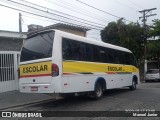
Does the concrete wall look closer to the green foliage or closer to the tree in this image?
the tree

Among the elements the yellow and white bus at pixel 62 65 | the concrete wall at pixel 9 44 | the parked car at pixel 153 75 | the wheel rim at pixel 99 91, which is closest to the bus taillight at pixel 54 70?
the yellow and white bus at pixel 62 65

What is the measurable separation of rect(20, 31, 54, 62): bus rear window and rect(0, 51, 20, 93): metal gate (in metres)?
4.64

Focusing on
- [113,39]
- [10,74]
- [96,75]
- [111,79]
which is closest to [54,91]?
[96,75]

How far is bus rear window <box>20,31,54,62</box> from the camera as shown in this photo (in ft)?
38.6

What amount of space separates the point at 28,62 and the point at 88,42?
3220 millimetres

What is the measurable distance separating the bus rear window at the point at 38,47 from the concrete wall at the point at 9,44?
5.12 m

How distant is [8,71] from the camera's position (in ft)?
57.2

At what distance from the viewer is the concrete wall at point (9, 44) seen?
17641 millimetres

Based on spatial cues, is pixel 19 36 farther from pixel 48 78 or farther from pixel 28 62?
pixel 48 78

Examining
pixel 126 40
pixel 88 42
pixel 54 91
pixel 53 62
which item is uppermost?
pixel 126 40

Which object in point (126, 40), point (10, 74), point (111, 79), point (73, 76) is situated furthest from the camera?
point (126, 40)

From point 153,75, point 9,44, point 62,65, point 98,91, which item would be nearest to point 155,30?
Result: point 153,75

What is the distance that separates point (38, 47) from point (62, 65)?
57.7 inches

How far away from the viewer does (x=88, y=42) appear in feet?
45.7
